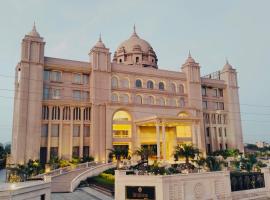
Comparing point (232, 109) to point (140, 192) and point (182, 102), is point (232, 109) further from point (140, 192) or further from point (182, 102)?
point (140, 192)

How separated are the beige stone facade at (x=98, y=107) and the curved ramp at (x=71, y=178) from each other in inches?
294

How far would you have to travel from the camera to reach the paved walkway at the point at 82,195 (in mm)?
23327

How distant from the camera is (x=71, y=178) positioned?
29.7m

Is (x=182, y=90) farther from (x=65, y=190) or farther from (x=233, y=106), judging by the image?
(x=65, y=190)

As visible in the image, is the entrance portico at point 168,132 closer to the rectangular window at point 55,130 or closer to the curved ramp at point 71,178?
the curved ramp at point 71,178

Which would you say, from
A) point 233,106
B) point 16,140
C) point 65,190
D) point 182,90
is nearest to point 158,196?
point 65,190

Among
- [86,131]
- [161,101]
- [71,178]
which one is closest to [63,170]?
[71,178]

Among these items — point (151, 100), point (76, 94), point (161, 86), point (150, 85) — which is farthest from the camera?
point (161, 86)

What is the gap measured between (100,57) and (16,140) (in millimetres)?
18724

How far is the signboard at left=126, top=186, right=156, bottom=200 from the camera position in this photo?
19.5 metres

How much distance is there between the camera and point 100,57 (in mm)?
44469

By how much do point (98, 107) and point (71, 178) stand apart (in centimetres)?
1489

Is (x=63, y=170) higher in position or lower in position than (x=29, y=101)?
lower

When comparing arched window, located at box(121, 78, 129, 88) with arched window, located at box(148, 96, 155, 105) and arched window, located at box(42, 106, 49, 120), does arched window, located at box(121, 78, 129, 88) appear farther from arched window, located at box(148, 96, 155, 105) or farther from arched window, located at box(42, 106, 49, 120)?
arched window, located at box(42, 106, 49, 120)
